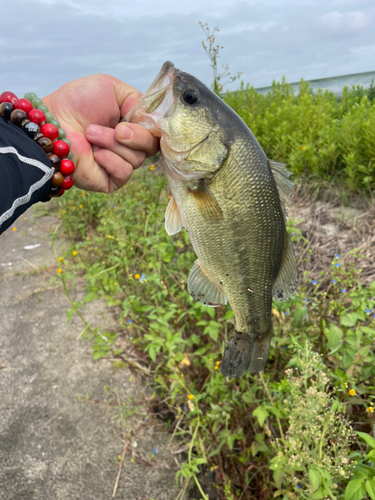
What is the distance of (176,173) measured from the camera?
1.39 metres

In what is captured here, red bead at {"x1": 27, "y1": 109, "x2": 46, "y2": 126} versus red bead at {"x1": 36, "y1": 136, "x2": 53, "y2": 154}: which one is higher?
red bead at {"x1": 27, "y1": 109, "x2": 46, "y2": 126}

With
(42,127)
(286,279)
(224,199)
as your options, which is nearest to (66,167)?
(42,127)

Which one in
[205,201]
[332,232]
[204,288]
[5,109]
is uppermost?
[5,109]

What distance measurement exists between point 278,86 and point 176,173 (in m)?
6.57

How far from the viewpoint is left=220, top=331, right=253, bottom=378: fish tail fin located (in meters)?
1.48

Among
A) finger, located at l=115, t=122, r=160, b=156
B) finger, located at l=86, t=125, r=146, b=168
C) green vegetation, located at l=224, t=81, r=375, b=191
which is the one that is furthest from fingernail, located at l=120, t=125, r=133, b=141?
green vegetation, located at l=224, t=81, r=375, b=191

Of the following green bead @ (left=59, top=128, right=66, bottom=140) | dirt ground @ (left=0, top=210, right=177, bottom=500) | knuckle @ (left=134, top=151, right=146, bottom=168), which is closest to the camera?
green bead @ (left=59, top=128, right=66, bottom=140)

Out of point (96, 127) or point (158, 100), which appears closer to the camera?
point (158, 100)

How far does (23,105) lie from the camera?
1509 mm

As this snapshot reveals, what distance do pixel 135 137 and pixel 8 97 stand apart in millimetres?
555

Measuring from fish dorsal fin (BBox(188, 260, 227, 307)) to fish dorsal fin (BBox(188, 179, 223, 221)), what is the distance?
247mm

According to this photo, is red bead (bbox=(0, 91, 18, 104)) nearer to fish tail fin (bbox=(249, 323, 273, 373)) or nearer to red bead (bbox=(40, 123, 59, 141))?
red bead (bbox=(40, 123, 59, 141))

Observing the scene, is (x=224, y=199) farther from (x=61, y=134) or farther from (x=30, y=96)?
(x=30, y=96)

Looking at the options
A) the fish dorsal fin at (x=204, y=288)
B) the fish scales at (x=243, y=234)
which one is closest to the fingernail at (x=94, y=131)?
the fish scales at (x=243, y=234)
